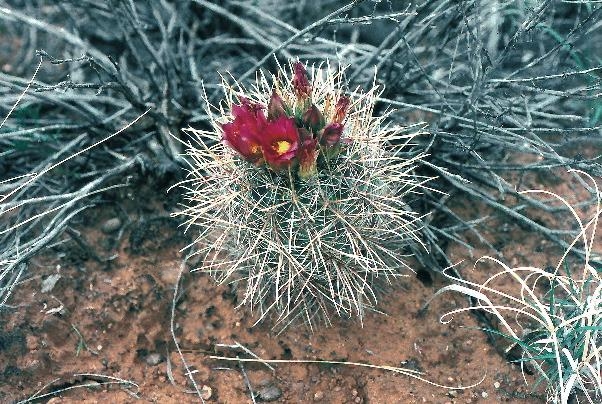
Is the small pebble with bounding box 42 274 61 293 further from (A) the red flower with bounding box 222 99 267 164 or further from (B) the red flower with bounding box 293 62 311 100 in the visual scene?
(B) the red flower with bounding box 293 62 311 100

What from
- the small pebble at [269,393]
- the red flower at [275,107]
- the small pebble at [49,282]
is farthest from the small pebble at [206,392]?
the red flower at [275,107]

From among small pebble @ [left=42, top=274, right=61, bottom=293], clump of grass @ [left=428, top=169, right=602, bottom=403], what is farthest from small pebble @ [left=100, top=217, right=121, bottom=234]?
clump of grass @ [left=428, top=169, right=602, bottom=403]

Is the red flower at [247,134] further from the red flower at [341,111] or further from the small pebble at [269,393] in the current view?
the small pebble at [269,393]

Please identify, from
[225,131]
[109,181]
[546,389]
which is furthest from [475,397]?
[109,181]

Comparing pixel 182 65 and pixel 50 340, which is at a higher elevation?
pixel 182 65

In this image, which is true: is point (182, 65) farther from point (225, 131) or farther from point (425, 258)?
point (425, 258)
